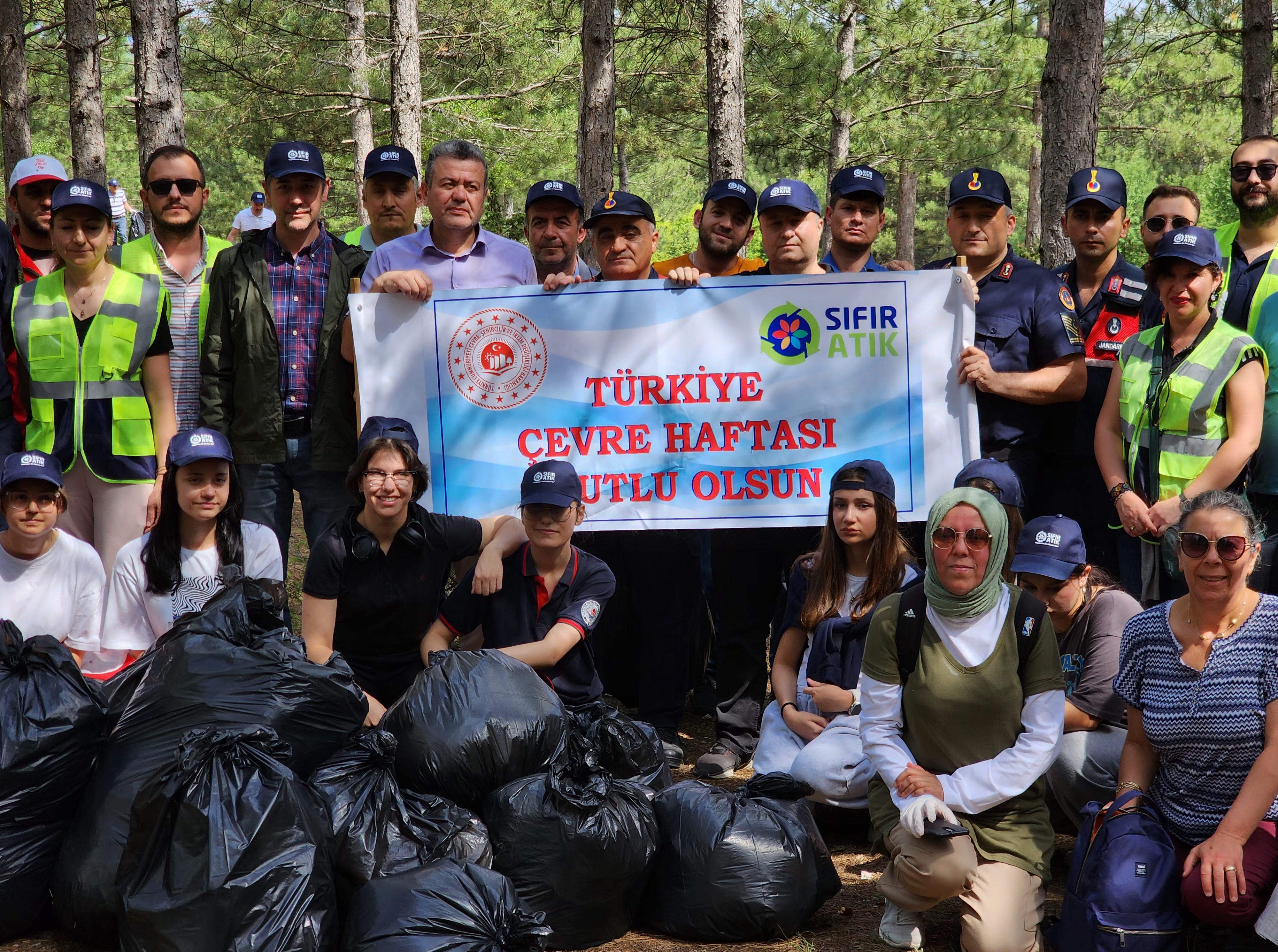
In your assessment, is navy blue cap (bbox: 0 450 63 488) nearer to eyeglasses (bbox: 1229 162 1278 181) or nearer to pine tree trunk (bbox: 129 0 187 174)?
pine tree trunk (bbox: 129 0 187 174)

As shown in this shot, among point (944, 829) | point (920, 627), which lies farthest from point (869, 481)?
point (944, 829)

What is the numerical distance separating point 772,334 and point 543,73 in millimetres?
16208

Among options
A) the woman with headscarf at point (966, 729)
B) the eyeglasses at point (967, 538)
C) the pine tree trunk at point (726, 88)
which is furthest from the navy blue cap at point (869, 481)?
the pine tree trunk at point (726, 88)

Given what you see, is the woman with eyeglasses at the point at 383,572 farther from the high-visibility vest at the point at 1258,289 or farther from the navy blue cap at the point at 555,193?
the high-visibility vest at the point at 1258,289

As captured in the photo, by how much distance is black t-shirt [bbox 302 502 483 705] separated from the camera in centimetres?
464

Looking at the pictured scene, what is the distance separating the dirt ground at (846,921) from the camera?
11.8 feet

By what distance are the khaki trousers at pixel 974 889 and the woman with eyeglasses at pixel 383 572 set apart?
6.35 feet

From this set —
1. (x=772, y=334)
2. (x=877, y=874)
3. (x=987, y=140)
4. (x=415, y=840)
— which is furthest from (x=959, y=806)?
(x=987, y=140)

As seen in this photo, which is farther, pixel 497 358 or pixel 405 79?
pixel 405 79

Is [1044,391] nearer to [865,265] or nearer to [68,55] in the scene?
[865,265]

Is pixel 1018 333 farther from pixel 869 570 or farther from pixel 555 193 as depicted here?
pixel 555 193

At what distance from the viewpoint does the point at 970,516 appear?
11.8 ft

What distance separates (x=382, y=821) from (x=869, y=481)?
225 centimetres

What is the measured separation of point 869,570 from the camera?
470 cm
